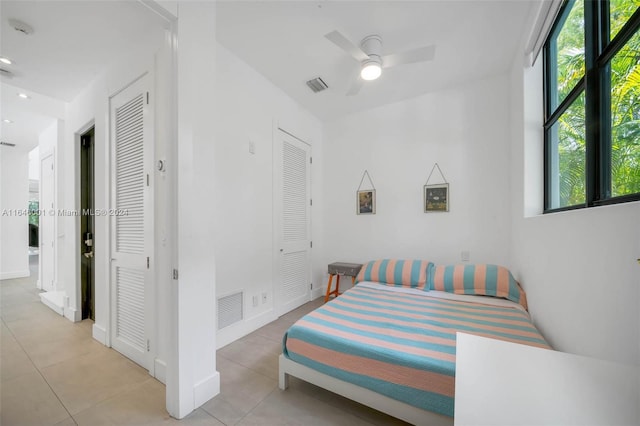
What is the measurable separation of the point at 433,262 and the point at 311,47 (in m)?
2.98

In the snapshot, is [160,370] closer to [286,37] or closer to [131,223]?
[131,223]

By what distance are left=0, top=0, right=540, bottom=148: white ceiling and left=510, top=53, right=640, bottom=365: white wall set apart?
53 centimetres

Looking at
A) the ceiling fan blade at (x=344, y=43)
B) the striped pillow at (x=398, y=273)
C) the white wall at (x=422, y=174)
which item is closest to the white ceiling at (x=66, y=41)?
the ceiling fan blade at (x=344, y=43)

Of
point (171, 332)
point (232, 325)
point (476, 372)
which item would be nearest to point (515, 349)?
point (476, 372)

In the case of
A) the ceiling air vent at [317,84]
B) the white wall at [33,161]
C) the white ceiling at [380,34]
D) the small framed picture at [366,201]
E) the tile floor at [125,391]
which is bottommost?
the tile floor at [125,391]

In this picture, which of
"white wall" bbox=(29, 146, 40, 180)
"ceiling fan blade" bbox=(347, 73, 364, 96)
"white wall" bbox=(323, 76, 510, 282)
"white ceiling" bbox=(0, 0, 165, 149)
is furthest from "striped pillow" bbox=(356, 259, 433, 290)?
"white wall" bbox=(29, 146, 40, 180)

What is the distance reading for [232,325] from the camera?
8.40 ft

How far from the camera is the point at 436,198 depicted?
11.0 ft

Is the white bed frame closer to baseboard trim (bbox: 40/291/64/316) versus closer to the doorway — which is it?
the doorway

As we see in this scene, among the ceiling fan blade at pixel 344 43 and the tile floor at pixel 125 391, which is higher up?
the ceiling fan blade at pixel 344 43

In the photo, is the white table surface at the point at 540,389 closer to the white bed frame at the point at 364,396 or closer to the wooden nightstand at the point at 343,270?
the white bed frame at the point at 364,396

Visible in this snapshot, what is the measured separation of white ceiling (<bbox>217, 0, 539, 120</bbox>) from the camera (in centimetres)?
203

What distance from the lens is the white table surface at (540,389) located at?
51 cm

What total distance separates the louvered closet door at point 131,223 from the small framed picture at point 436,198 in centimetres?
321
